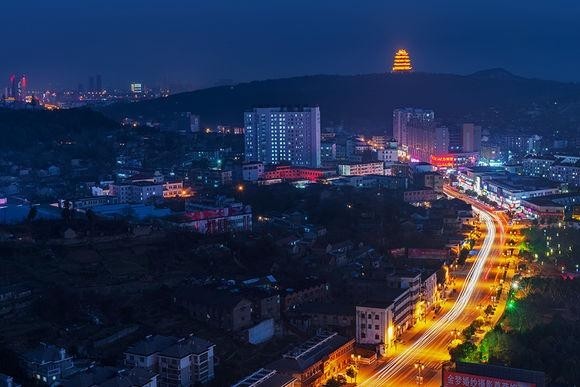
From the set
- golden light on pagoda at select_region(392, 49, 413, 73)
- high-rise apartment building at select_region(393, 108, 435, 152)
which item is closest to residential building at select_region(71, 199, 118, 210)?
high-rise apartment building at select_region(393, 108, 435, 152)

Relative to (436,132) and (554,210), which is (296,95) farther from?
(554,210)

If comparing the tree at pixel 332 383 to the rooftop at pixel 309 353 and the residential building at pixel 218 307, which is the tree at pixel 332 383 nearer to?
the rooftop at pixel 309 353

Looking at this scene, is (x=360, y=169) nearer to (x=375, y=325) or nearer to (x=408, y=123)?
(x=408, y=123)

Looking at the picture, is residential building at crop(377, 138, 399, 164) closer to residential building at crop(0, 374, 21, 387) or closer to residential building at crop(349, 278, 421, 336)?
residential building at crop(349, 278, 421, 336)

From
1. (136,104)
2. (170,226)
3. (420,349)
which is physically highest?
(136,104)

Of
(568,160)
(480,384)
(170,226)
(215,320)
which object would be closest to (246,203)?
(170,226)

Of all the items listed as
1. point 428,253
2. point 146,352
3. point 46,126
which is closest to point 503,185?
point 428,253
